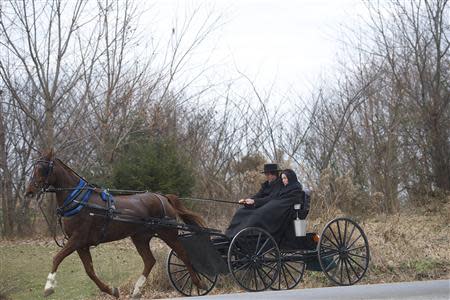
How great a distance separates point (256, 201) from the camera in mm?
11492

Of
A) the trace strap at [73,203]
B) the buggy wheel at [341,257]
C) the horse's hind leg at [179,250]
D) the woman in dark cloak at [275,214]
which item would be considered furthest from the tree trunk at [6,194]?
the buggy wheel at [341,257]

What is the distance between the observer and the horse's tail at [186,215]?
1182 cm

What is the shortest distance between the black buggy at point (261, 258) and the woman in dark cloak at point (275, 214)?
0.13 m

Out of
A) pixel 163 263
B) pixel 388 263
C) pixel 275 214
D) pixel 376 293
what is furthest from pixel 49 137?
pixel 376 293

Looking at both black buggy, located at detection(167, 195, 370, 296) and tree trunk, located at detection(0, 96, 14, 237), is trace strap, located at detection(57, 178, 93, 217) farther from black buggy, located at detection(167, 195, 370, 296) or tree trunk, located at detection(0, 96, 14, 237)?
tree trunk, located at detection(0, 96, 14, 237)

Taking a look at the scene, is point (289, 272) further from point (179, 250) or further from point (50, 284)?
point (50, 284)

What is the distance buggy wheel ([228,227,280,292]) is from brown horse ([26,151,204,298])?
2.70 feet

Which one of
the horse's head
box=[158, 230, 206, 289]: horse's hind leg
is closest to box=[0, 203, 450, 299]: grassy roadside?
box=[158, 230, 206, 289]: horse's hind leg

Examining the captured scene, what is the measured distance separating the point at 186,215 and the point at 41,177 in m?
2.56

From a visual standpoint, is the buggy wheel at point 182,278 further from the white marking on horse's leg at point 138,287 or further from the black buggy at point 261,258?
the white marking on horse's leg at point 138,287

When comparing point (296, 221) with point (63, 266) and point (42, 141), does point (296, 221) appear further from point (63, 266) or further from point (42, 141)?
point (42, 141)

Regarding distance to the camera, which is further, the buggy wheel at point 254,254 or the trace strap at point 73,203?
the buggy wheel at point 254,254

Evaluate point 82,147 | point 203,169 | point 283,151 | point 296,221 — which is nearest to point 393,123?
point 283,151

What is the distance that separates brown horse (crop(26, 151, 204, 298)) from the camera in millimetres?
10445
